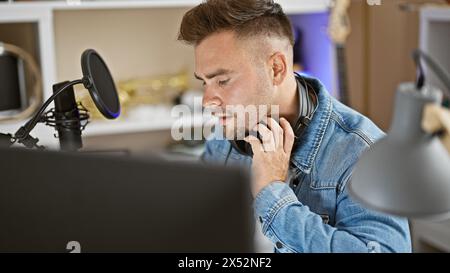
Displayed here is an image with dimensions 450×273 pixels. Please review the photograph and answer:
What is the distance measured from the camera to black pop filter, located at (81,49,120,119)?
0.89m

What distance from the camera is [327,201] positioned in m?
0.95

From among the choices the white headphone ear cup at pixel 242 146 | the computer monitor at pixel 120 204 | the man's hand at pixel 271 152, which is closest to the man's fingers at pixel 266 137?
the man's hand at pixel 271 152

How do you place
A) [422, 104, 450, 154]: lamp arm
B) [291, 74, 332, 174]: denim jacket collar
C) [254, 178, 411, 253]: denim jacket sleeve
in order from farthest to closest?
[291, 74, 332, 174]: denim jacket collar < [254, 178, 411, 253]: denim jacket sleeve < [422, 104, 450, 154]: lamp arm

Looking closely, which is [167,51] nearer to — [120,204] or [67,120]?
[67,120]

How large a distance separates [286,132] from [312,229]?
0.15 m

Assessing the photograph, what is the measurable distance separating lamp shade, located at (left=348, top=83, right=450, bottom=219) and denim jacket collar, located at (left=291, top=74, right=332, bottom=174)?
421mm

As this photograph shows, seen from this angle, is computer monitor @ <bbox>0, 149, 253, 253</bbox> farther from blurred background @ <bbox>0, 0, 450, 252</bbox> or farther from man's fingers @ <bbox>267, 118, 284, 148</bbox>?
blurred background @ <bbox>0, 0, 450, 252</bbox>

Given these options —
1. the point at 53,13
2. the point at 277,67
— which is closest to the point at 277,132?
the point at 277,67

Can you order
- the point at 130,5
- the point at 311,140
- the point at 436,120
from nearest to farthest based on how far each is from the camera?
the point at 436,120, the point at 311,140, the point at 130,5

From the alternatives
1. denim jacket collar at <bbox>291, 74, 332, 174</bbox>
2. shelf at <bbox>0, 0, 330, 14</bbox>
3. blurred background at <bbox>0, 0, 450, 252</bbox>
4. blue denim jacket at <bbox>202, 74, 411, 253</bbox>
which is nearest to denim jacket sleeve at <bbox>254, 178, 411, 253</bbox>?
blue denim jacket at <bbox>202, 74, 411, 253</bbox>

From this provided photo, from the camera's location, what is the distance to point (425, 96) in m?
0.52

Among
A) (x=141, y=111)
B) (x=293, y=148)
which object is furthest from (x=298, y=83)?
(x=141, y=111)
